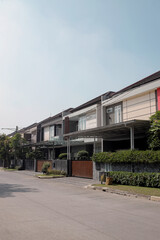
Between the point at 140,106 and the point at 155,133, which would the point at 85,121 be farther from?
the point at 155,133

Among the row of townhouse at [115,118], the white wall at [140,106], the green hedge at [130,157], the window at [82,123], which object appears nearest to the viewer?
the green hedge at [130,157]

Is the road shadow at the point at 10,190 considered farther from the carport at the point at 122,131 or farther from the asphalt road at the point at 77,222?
the carport at the point at 122,131

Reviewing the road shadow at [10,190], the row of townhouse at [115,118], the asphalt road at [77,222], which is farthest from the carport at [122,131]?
the asphalt road at [77,222]

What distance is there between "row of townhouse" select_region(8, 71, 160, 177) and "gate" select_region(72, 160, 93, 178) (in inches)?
77.9

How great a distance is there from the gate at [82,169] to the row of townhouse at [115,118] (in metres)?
1.98

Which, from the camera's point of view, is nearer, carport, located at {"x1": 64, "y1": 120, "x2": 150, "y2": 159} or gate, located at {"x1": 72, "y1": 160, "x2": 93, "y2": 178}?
carport, located at {"x1": 64, "y1": 120, "x2": 150, "y2": 159}

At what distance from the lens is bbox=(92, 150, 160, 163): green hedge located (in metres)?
→ 16.4

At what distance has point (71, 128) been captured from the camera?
38.0 meters

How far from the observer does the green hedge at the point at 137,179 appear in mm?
15625

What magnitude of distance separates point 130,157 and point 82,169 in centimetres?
751

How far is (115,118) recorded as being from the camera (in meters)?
26.4

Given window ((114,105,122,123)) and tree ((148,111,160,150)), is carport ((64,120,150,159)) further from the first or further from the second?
window ((114,105,122,123))

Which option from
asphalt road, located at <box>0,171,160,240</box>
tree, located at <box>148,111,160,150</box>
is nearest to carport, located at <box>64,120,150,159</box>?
tree, located at <box>148,111,160,150</box>

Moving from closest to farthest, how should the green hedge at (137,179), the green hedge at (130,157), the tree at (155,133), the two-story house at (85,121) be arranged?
the green hedge at (137,179) < the green hedge at (130,157) < the tree at (155,133) < the two-story house at (85,121)
